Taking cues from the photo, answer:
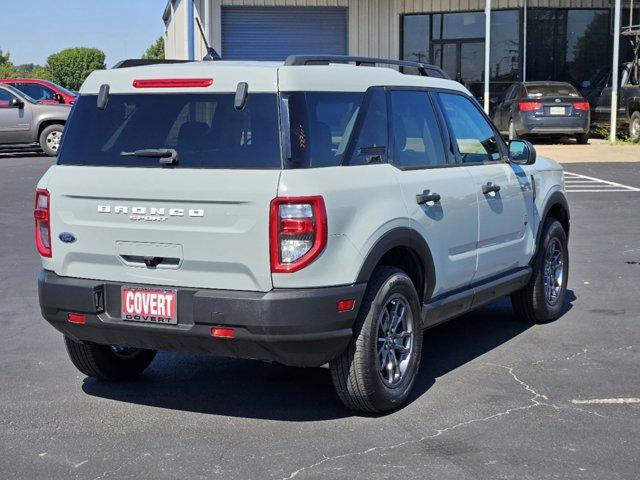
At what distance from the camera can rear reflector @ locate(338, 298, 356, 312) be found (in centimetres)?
489

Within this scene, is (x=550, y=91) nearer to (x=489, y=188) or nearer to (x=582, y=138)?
(x=582, y=138)

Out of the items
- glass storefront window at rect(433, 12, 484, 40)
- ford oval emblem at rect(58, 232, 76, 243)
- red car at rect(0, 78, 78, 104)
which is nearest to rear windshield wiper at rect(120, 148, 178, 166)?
ford oval emblem at rect(58, 232, 76, 243)

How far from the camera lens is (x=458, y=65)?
31.9m

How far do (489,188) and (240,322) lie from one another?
2220 mm

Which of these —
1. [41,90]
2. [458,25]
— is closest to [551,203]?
[41,90]

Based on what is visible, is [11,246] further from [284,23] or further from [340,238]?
[284,23]

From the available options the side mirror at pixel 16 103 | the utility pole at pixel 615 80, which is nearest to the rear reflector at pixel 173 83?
the side mirror at pixel 16 103

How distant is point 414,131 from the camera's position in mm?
5891

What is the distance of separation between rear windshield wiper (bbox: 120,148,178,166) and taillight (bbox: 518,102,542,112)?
66.7 ft

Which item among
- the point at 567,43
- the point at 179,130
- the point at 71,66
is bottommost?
the point at 179,130

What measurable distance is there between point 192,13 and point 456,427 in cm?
2488

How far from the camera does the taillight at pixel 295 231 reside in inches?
186

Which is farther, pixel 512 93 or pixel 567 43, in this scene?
pixel 567 43

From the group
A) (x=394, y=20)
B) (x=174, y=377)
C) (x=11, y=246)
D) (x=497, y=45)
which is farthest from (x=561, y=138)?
(x=174, y=377)
